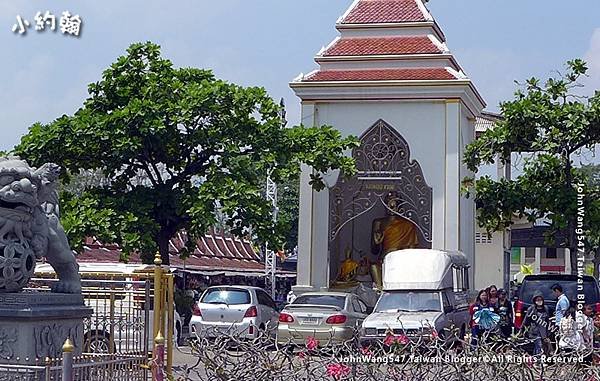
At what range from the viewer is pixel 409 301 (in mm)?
18859

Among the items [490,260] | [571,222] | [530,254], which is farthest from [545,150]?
[530,254]

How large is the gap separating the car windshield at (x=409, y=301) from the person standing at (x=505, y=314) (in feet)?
3.75

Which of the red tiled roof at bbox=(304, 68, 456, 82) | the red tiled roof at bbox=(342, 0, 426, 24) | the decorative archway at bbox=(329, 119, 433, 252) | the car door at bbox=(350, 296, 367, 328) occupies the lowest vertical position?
the car door at bbox=(350, 296, 367, 328)

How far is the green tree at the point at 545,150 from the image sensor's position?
21.1 m

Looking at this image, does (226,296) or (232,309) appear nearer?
(232,309)

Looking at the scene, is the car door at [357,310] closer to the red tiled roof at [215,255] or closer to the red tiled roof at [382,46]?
the red tiled roof at [382,46]

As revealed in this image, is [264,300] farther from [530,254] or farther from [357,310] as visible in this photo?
[530,254]

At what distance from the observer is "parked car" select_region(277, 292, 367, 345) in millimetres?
18922

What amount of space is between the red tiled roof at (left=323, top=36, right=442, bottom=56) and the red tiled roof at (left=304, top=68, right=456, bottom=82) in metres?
0.54

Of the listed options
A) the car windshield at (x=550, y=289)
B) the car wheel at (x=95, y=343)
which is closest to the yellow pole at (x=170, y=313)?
the car wheel at (x=95, y=343)

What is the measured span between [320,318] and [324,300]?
3.05 feet

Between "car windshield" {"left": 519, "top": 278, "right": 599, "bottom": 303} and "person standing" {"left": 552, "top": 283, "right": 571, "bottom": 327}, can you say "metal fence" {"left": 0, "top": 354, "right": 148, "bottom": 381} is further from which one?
"car windshield" {"left": 519, "top": 278, "right": 599, "bottom": 303}

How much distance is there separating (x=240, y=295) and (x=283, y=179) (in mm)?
2677

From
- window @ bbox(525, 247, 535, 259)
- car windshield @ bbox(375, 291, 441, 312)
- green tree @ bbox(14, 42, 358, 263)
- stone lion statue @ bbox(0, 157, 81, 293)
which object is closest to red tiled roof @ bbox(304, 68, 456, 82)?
green tree @ bbox(14, 42, 358, 263)
